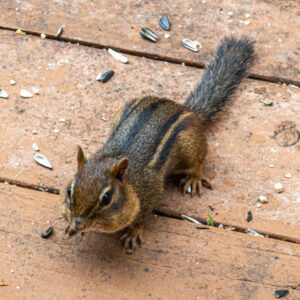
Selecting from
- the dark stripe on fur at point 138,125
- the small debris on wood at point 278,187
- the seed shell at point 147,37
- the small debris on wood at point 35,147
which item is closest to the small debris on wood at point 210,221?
the small debris on wood at point 278,187

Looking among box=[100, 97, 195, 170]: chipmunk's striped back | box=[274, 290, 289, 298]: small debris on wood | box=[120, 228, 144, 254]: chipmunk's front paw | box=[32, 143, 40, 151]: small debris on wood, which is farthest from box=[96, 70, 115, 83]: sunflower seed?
box=[274, 290, 289, 298]: small debris on wood

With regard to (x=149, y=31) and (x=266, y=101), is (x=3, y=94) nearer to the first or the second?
(x=149, y=31)

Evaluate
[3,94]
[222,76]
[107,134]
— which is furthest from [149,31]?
[3,94]

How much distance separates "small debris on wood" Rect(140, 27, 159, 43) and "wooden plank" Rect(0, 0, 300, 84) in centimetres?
3

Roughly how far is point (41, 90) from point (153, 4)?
3.80 feet

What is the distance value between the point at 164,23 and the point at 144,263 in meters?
1.87

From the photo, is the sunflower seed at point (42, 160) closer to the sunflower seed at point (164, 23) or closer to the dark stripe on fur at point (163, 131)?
the dark stripe on fur at point (163, 131)

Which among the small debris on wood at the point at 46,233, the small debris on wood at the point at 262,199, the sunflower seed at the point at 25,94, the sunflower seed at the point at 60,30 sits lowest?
the small debris on wood at the point at 46,233

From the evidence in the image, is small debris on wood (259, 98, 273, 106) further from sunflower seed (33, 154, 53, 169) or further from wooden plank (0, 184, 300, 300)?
sunflower seed (33, 154, 53, 169)

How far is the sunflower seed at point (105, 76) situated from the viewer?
327 cm

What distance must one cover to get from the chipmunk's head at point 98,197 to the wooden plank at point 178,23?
1.36 metres

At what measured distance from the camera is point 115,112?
309cm

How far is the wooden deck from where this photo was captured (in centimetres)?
241

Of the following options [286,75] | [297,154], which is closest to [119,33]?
[286,75]
